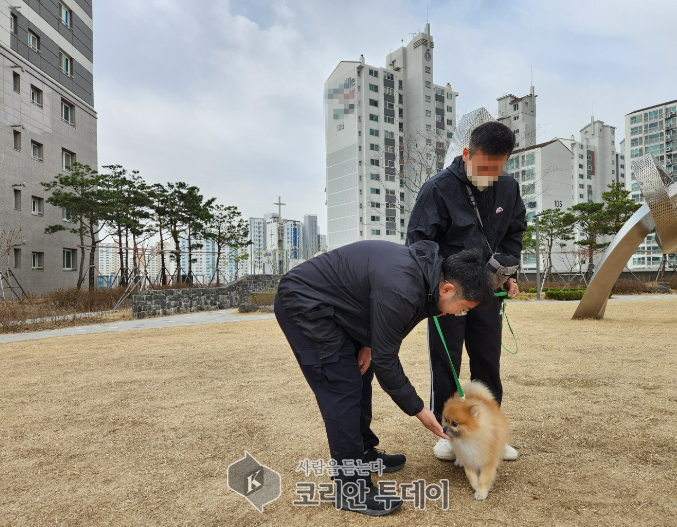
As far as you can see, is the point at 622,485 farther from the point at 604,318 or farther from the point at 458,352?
the point at 604,318

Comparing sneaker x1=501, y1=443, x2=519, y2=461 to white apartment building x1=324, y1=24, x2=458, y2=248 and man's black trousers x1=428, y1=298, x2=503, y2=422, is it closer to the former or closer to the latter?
man's black trousers x1=428, y1=298, x2=503, y2=422

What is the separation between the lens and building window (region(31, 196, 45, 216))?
20000mm

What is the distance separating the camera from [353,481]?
2.08 m

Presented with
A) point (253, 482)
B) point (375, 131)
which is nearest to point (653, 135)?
point (375, 131)

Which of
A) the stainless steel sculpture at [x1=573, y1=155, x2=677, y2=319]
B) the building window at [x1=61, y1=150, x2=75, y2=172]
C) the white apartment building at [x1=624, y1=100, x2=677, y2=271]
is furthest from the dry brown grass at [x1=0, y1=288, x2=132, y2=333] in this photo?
the white apartment building at [x1=624, y1=100, x2=677, y2=271]

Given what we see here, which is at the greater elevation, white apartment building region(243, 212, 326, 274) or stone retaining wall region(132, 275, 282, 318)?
white apartment building region(243, 212, 326, 274)

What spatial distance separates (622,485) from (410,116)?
150 ft

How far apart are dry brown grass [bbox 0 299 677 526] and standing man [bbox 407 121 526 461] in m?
0.49

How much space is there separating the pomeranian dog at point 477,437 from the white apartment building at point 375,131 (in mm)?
37749

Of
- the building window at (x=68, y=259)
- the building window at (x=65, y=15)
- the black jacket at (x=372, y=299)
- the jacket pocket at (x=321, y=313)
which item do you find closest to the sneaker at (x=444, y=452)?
the black jacket at (x=372, y=299)

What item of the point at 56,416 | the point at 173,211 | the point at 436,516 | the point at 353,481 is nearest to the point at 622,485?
the point at 436,516

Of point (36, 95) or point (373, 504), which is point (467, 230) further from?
point (36, 95)

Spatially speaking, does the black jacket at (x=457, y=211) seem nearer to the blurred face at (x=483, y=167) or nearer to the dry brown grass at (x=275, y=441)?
the blurred face at (x=483, y=167)

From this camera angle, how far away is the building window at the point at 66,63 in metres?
22.3
